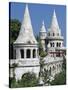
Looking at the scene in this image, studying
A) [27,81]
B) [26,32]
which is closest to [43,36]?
[26,32]

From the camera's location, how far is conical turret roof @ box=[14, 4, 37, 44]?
9.93 ft

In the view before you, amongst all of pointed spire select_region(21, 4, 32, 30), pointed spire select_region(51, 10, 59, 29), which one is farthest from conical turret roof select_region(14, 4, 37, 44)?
pointed spire select_region(51, 10, 59, 29)

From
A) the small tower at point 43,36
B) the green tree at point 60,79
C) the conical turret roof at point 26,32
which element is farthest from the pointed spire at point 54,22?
the green tree at point 60,79

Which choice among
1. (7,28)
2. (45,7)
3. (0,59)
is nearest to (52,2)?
(45,7)

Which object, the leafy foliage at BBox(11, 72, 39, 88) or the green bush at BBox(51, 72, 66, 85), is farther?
the green bush at BBox(51, 72, 66, 85)

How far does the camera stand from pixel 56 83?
315cm

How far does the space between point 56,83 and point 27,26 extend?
27.3 inches

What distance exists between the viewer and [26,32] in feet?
10.0

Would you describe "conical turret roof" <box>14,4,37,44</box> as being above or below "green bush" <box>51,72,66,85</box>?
above

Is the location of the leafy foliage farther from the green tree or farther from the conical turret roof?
the conical turret roof

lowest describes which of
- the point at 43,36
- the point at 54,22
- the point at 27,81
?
the point at 27,81

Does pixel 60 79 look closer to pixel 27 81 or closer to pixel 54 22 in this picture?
pixel 27 81

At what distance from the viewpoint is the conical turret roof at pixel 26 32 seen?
3.03 meters

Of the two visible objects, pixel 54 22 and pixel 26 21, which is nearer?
pixel 26 21
